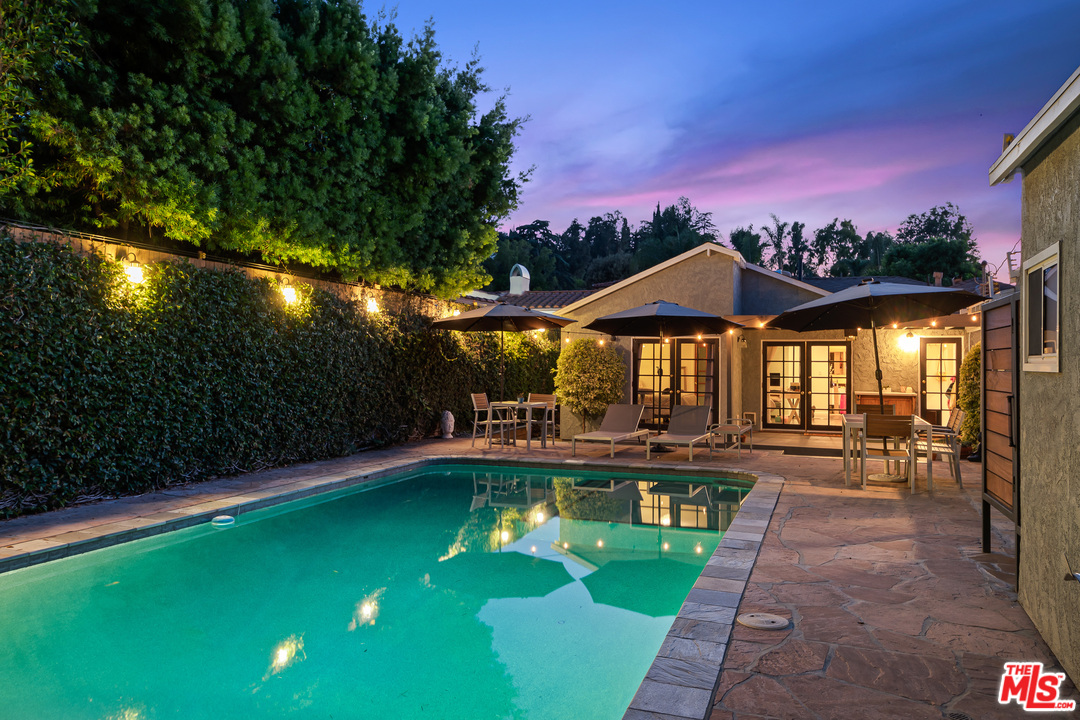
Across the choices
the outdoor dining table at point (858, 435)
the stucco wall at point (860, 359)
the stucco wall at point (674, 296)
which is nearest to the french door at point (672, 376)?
the stucco wall at point (674, 296)

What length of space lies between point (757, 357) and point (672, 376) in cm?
303

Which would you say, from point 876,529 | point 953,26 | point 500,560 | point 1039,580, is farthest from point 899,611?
point 953,26

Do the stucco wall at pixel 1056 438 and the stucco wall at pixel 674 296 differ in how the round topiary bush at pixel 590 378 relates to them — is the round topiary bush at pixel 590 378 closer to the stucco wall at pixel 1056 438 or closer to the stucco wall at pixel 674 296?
the stucco wall at pixel 674 296

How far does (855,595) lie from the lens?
4.05m

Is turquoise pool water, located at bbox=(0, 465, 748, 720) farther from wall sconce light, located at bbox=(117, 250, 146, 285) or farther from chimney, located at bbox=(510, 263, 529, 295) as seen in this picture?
chimney, located at bbox=(510, 263, 529, 295)

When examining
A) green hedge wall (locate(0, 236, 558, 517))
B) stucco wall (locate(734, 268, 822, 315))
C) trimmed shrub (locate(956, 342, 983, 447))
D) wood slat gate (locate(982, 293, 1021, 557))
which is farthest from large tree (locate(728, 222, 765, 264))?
wood slat gate (locate(982, 293, 1021, 557))

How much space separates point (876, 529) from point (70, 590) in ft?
22.3

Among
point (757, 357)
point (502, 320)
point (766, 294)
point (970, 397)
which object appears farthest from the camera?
point (757, 357)

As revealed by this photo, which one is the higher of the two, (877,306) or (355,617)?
(877,306)

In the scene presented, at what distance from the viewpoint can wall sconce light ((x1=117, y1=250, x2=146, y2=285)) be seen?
7121 mm

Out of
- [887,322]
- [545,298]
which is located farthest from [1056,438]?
[545,298]

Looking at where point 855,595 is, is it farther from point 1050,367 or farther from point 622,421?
point 622,421

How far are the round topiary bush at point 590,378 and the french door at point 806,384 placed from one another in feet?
13.9

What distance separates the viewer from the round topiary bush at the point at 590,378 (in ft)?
43.0
